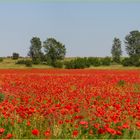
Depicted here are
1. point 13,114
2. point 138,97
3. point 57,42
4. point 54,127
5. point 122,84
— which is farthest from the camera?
point 57,42

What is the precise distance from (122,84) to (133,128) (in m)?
11.1

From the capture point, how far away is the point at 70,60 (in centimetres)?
8269

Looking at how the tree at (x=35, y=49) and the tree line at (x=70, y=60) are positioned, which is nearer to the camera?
the tree line at (x=70, y=60)

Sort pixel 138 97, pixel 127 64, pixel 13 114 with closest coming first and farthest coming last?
pixel 13 114
pixel 138 97
pixel 127 64

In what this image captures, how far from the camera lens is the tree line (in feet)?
227

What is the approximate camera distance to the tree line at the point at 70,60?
227 feet

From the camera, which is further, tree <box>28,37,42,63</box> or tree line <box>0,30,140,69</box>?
tree <box>28,37,42,63</box>

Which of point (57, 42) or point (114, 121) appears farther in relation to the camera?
point (57, 42)

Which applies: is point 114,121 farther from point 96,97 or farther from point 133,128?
point 96,97

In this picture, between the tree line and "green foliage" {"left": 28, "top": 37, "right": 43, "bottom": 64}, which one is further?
"green foliage" {"left": 28, "top": 37, "right": 43, "bottom": 64}

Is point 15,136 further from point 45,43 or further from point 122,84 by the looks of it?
point 45,43

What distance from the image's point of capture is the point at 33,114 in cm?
832

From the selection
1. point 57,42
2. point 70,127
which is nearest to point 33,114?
point 70,127

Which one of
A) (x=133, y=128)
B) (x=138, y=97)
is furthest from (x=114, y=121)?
(x=138, y=97)
